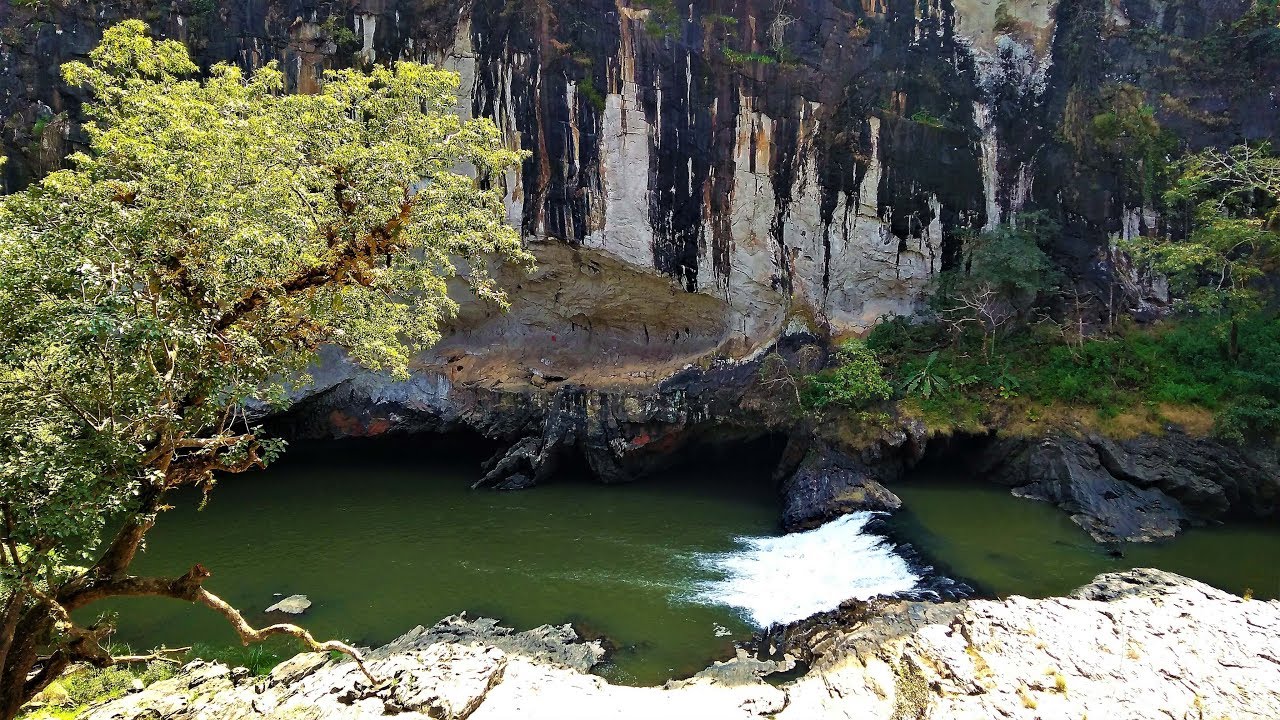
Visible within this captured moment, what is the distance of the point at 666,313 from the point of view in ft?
59.7

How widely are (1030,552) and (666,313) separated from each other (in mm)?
10287

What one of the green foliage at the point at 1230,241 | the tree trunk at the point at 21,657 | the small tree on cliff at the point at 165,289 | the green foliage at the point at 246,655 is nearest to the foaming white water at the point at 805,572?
the green foliage at the point at 246,655

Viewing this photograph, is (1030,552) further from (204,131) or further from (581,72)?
(581,72)

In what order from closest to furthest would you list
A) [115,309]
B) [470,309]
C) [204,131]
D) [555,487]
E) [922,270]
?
[115,309] → [204,131] → [555,487] → [922,270] → [470,309]

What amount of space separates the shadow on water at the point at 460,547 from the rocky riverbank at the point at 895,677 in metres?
1.08

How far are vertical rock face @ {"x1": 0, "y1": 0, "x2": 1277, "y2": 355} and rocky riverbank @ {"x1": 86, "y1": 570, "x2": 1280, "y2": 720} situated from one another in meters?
10.1

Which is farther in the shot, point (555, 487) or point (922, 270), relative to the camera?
point (922, 270)

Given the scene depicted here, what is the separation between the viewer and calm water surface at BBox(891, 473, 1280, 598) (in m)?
9.86

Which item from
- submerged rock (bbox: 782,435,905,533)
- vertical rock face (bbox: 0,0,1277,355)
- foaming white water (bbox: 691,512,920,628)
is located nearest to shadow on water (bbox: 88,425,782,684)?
foaming white water (bbox: 691,512,920,628)

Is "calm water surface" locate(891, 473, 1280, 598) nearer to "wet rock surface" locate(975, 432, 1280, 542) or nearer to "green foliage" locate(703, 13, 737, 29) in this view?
"wet rock surface" locate(975, 432, 1280, 542)

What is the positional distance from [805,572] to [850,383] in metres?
5.46

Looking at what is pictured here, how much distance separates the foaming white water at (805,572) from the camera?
9875mm

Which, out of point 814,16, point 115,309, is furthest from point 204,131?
point 814,16

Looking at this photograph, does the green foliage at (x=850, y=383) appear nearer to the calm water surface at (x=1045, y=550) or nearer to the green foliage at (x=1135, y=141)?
the calm water surface at (x=1045, y=550)
